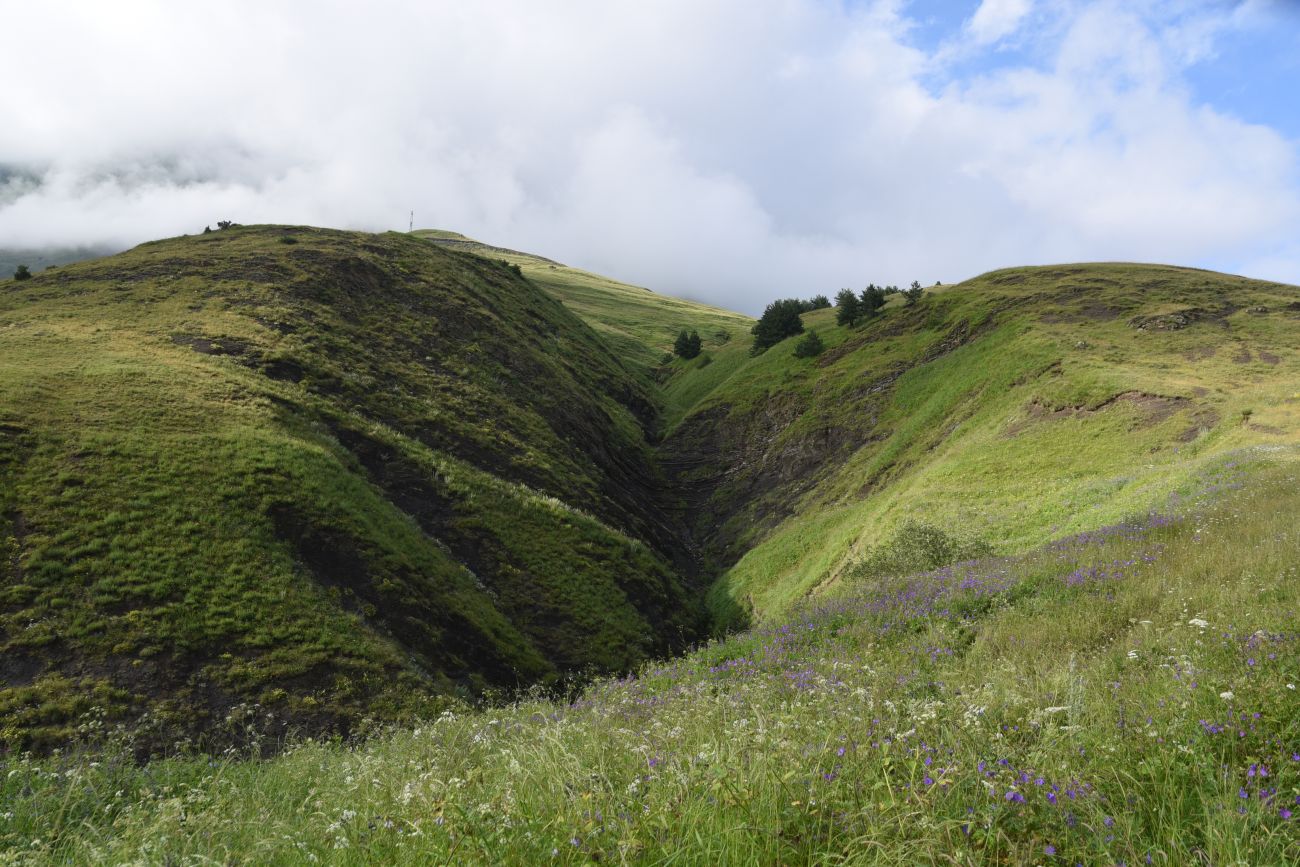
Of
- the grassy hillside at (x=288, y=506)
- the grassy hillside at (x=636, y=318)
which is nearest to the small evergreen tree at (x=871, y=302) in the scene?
the grassy hillside at (x=636, y=318)

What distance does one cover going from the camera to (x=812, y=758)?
4527mm

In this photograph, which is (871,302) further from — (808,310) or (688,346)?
(688,346)

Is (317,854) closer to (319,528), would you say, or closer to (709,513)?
(319,528)

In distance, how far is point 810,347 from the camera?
71.8m

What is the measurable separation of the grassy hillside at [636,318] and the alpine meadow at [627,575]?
37.4 m

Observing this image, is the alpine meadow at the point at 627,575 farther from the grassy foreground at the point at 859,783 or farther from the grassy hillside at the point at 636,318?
the grassy hillside at the point at 636,318

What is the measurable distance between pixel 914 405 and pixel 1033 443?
16.1m

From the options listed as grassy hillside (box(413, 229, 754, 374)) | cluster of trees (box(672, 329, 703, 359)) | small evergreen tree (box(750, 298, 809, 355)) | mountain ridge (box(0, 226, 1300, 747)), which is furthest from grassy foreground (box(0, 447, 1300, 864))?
cluster of trees (box(672, 329, 703, 359))

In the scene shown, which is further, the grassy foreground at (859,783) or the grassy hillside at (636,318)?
the grassy hillside at (636,318)

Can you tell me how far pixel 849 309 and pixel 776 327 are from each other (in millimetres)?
12150

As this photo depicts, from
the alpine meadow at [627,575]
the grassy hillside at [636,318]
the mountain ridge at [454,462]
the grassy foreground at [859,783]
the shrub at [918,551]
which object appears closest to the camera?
the grassy foreground at [859,783]

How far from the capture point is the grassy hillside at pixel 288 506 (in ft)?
67.1

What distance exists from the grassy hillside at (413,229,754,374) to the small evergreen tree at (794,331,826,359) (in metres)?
22.6

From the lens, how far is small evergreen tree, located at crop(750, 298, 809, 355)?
282ft
